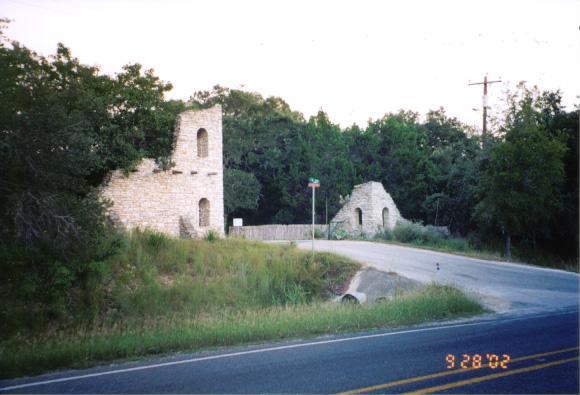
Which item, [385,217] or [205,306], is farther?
[385,217]

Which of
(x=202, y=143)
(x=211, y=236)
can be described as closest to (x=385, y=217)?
(x=202, y=143)

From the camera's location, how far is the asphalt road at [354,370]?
593cm

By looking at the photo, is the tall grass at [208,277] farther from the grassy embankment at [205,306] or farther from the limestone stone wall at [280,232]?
the limestone stone wall at [280,232]

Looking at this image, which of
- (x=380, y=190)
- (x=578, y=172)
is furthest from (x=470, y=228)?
(x=578, y=172)

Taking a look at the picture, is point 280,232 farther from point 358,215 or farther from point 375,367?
point 375,367

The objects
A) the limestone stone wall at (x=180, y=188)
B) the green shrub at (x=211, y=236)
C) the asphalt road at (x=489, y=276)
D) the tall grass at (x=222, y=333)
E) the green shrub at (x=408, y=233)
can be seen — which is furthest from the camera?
the green shrub at (x=408, y=233)

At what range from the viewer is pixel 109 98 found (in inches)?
1103

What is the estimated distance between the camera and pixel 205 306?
→ 18.4m

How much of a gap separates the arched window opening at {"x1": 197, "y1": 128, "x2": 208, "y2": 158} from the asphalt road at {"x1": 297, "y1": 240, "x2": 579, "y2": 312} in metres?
9.20

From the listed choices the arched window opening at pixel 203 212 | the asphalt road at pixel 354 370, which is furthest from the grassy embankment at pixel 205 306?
the arched window opening at pixel 203 212

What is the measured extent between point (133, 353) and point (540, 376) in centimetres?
613

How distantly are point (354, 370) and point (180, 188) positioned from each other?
21170 millimetres

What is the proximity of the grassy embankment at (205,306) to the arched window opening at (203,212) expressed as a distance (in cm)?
352

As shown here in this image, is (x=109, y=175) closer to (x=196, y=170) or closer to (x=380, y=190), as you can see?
(x=196, y=170)
